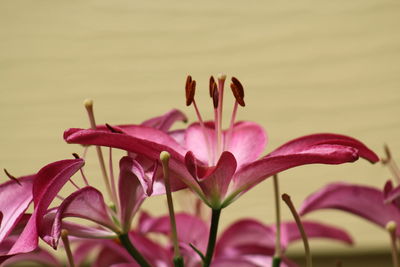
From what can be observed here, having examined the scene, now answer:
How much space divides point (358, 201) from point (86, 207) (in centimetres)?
11

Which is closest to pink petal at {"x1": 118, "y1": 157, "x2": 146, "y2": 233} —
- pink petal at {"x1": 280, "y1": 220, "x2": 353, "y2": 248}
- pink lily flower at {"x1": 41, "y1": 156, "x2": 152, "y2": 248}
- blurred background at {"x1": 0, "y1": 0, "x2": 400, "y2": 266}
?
pink lily flower at {"x1": 41, "y1": 156, "x2": 152, "y2": 248}

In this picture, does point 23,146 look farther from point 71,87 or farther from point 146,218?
point 146,218

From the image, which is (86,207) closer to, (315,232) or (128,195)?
(128,195)

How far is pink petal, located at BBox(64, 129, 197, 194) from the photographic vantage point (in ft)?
0.53

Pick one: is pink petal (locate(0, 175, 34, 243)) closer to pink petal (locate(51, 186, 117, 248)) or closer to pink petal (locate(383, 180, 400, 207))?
pink petal (locate(51, 186, 117, 248))

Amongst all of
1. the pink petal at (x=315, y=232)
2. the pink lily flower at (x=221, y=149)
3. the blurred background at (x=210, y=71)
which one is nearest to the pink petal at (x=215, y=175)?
the pink lily flower at (x=221, y=149)

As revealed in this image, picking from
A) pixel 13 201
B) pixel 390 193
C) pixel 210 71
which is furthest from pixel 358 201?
pixel 210 71

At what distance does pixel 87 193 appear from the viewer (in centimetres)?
18

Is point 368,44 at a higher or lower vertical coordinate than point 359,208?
higher

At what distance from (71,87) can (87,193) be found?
459 mm

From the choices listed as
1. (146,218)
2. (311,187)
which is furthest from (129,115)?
(146,218)

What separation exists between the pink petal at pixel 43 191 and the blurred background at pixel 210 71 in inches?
16.8

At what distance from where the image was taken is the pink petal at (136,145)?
16 centimetres

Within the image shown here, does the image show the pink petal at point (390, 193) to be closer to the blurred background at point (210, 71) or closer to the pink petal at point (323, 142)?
the pink petal at point (323, 142)
